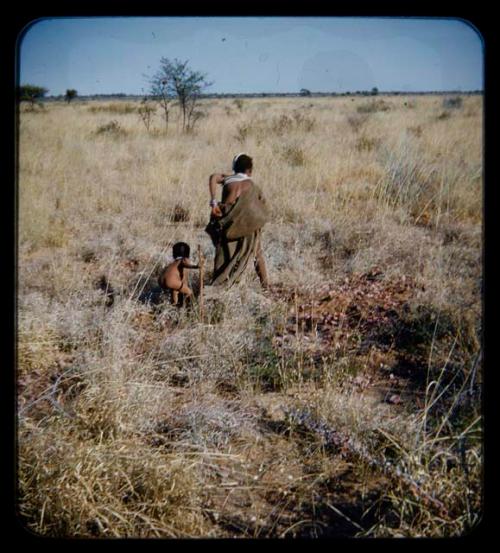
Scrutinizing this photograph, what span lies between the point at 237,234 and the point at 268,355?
4.97 ft

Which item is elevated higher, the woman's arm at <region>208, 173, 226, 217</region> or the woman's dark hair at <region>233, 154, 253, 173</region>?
the woman's dark hair at <region>233, 154, 253, 173</region>

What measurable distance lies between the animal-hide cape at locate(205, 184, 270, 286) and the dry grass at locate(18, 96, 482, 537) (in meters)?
0.22

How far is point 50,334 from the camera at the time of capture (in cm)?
415

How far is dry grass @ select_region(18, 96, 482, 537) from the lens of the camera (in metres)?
2.66

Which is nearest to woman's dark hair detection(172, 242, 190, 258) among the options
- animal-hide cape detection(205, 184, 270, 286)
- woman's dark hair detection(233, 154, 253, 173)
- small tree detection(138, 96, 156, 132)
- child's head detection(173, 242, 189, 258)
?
child's head detection(173, 242, 189, 258)

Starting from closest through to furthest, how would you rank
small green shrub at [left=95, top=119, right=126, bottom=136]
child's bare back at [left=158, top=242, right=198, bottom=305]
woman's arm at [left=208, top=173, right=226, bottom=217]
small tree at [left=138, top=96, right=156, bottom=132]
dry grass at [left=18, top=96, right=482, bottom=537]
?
dry grass at [left=18, top=96, right=482, bottom=537] < child's bare back at [left=158, top=242, right=198, bottom=305] < woman's arm at [left=208, top=173, right=226, bottom=217] < small green shrub at [left=95, top=119, right=126, bottom=136] < small tree at [left=138, top=96, right=156, bottom=132]

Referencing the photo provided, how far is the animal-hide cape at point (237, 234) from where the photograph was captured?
5.16 metres

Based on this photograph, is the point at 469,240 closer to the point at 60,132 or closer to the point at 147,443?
the point at 147,443

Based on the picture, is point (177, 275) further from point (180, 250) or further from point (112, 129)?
point (112, 129)

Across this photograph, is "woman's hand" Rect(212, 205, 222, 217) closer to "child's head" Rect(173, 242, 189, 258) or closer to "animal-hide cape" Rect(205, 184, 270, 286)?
"animal-hide cape" Rect(205, 184, 270, 286)

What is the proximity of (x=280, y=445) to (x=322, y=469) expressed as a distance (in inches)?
11.8

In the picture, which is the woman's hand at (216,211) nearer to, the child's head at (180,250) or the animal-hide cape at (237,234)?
the animal-hide cape at (237,234)

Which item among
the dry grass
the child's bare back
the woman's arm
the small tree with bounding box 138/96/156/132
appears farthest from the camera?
the small tree with bounding box 138/96/156/132
